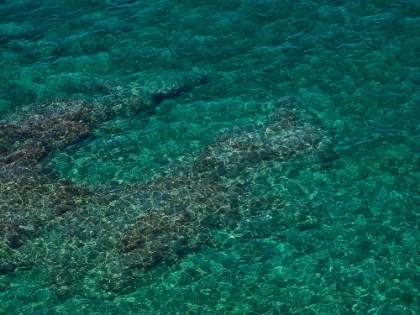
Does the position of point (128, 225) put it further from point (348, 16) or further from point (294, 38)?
point (348, 16)

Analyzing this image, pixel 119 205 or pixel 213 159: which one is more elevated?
pixel 213 159

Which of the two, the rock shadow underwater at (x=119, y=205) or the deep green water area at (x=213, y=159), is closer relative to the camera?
the deep green water area at (x=213, y=159)

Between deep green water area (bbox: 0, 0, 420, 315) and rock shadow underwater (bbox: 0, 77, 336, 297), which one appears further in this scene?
rock shadow underwater (bbox: 0, 77, 336, 297)

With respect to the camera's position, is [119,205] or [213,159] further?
[213,159]

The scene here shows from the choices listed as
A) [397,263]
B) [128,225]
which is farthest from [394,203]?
[128,225]
